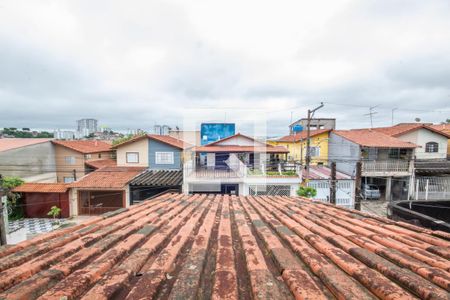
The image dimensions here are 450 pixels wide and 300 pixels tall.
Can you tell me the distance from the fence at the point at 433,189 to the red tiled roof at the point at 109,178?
23028 millimetres

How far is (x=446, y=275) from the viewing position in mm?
1398

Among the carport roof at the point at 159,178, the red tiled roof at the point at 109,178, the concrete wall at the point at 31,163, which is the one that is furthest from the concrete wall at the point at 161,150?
the concrete wall at the point at 31,163

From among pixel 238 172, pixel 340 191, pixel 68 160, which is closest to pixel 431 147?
pixel 340 191

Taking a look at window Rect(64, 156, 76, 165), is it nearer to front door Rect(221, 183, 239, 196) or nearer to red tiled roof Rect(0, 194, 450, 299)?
front door Rect(221, 183, 239, 196)

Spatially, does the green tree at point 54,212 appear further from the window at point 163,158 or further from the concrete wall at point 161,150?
the window at point 163,158

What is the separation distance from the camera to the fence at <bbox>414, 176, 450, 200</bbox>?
15948 millimetres

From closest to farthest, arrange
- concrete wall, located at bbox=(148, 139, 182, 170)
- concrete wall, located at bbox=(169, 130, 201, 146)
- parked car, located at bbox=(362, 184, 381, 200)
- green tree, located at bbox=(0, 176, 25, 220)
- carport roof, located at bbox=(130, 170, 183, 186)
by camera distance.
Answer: green tree, located at bbox=(0, 176, 25, 220) → carport roof, located at bbox=(130, 170, 183, 186) → concrete wall, located at bbox=(148, 139, 182, 170) → parked car, located at bbox=(362, 184, 381, 200) → concrete wall, located at bbox=(169, 130, 201, 146)

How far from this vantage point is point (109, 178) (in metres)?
15.2

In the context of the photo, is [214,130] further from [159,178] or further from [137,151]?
[159,178]

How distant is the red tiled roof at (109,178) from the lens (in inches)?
564

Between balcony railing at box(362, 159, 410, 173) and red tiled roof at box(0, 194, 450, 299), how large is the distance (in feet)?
58.5

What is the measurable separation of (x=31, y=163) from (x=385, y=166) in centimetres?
3185

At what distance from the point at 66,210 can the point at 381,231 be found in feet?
62.1

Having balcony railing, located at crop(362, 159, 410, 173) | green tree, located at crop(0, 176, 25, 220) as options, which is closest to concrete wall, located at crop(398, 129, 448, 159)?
balcony railing, located at crop(362, 159, 410, 173)
